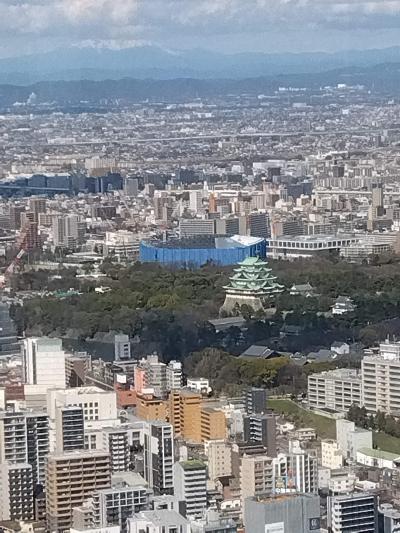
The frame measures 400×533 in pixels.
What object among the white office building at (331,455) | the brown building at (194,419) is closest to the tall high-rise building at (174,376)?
the brown building at (194,419)

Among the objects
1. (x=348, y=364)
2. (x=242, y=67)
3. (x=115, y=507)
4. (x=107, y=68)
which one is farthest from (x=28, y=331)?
(x=242, y=67)

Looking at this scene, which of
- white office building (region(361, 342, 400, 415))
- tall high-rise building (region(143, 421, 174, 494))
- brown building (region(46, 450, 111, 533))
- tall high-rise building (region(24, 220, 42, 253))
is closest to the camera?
brown building (region(46, 450, 111, 533))

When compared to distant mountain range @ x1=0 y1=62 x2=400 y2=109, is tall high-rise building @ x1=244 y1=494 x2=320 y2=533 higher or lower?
higher

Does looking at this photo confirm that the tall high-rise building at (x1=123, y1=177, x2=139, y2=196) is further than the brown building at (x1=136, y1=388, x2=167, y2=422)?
Yes

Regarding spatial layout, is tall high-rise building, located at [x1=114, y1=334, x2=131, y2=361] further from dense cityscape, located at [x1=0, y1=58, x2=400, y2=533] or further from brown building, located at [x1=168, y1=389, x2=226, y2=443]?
brown building, located at [x1=168, y1=389, x2=226, y2=443]

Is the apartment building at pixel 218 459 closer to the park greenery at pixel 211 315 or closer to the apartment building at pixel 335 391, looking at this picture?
the apartment building at pixel 335 391

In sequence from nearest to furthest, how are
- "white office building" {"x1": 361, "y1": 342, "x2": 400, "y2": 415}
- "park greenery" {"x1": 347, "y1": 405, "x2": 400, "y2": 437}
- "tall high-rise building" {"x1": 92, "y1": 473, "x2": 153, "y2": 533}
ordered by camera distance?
"tall high-rise building" {"x1": 92, "y1": 473, "x2": 153, "y2": 533} → "park greenery" {"x1": 347, "y1": 405, "x2": 400, "y2": 437} → "white office building" {"x1": 361, "y1": 342, "x2": 400, "y2": 415}

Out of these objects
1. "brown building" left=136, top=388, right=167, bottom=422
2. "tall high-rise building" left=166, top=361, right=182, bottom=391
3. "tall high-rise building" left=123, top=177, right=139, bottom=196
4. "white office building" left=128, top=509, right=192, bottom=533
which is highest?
"white office building" left=128, top=509, right=192, bottom=533

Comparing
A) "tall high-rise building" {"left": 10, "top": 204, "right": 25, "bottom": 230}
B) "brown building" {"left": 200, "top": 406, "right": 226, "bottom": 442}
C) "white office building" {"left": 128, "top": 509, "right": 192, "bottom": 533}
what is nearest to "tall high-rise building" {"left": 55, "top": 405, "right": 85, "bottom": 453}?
"brown building" {"left": 200, "top": 406, "right": 226, "bottom": 442}

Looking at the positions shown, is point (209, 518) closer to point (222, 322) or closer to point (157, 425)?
point (157, 425)
